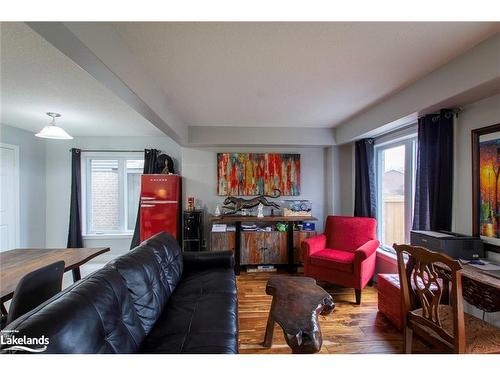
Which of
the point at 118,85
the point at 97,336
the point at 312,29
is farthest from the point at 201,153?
the point at 97,336

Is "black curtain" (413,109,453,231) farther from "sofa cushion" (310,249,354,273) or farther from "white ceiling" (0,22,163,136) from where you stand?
"white ceiling" (0,22,163,136)

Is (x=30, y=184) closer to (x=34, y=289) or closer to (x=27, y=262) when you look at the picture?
(x=27, y=262)

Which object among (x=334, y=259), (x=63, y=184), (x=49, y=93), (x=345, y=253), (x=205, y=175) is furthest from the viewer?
(x=63, y=184)

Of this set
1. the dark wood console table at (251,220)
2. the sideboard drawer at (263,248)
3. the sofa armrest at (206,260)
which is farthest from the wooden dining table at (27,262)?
the sideboard drawer at (263,248)

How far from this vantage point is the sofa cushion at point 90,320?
735 millimetres

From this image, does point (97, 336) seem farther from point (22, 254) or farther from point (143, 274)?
point (22, 254)

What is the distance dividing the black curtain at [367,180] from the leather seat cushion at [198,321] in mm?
2304

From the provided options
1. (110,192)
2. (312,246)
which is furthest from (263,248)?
(110,192)

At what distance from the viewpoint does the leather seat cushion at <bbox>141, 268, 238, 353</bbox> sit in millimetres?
1133

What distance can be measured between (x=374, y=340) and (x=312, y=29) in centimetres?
247

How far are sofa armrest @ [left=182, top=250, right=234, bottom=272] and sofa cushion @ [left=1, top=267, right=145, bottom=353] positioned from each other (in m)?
1.07

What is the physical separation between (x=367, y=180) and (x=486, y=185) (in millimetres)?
1378

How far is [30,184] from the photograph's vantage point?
11.8 ft

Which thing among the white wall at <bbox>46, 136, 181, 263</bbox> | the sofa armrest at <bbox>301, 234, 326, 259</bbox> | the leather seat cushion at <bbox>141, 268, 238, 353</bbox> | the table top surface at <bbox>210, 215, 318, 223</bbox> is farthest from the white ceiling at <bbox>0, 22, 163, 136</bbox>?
the sofa armrest at <bbox>301, 234, 326, 259</bbox>
